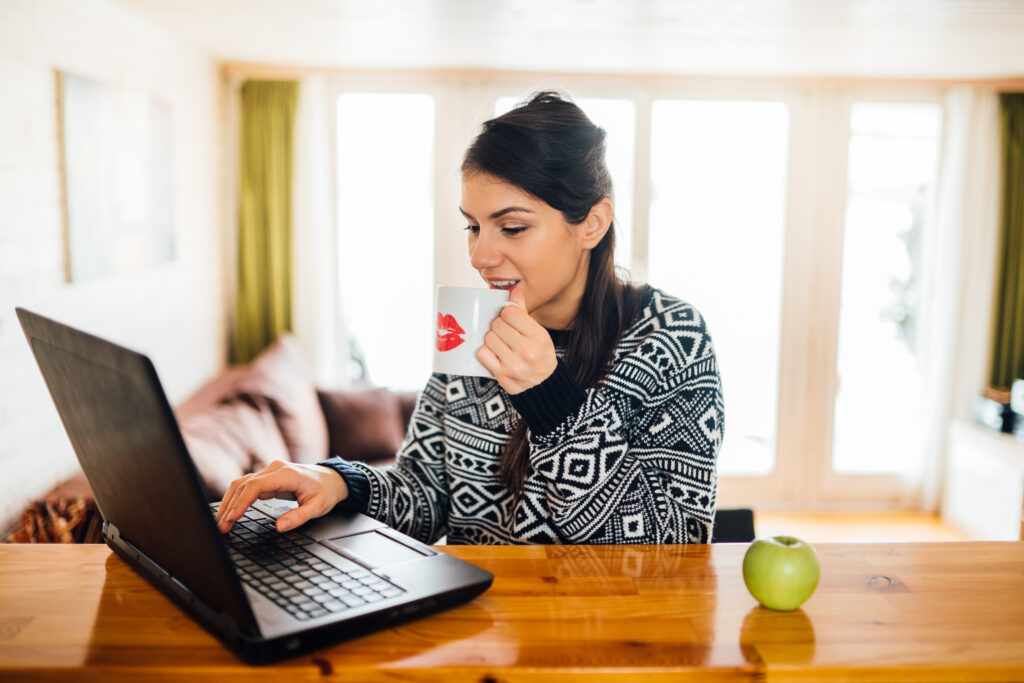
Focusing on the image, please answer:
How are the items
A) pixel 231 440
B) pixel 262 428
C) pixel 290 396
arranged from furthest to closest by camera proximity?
pixel 290 396, pixel 262 428, pixel 231 440

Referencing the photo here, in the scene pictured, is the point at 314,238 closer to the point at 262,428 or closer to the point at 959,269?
the point at 262,428

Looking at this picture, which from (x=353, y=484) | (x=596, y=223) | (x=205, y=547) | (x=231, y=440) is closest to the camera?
(x=205, y=547)

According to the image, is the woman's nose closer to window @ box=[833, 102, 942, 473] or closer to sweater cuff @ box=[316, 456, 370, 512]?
sweater cuff @ box=[316, 456, 370, 512]

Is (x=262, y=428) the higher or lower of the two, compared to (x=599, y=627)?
lower

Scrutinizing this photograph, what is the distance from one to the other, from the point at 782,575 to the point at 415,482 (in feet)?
2.22

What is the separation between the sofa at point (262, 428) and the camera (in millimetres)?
1853

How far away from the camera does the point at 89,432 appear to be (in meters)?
0.82

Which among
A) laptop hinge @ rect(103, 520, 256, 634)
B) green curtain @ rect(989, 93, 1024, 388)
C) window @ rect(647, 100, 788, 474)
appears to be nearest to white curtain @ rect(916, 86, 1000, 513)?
green curtain @ rect(989, 93, 1024, 388)

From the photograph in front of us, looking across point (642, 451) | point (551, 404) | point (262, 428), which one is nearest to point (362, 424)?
point (262, 428)

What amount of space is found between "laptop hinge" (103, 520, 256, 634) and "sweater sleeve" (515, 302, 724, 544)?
465 millimetres

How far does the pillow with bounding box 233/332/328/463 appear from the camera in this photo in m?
2.92

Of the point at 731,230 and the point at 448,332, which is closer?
the point at 448,332

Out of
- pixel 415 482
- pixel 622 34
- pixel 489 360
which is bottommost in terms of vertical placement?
pixel 415 482

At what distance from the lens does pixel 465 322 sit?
103 cm
